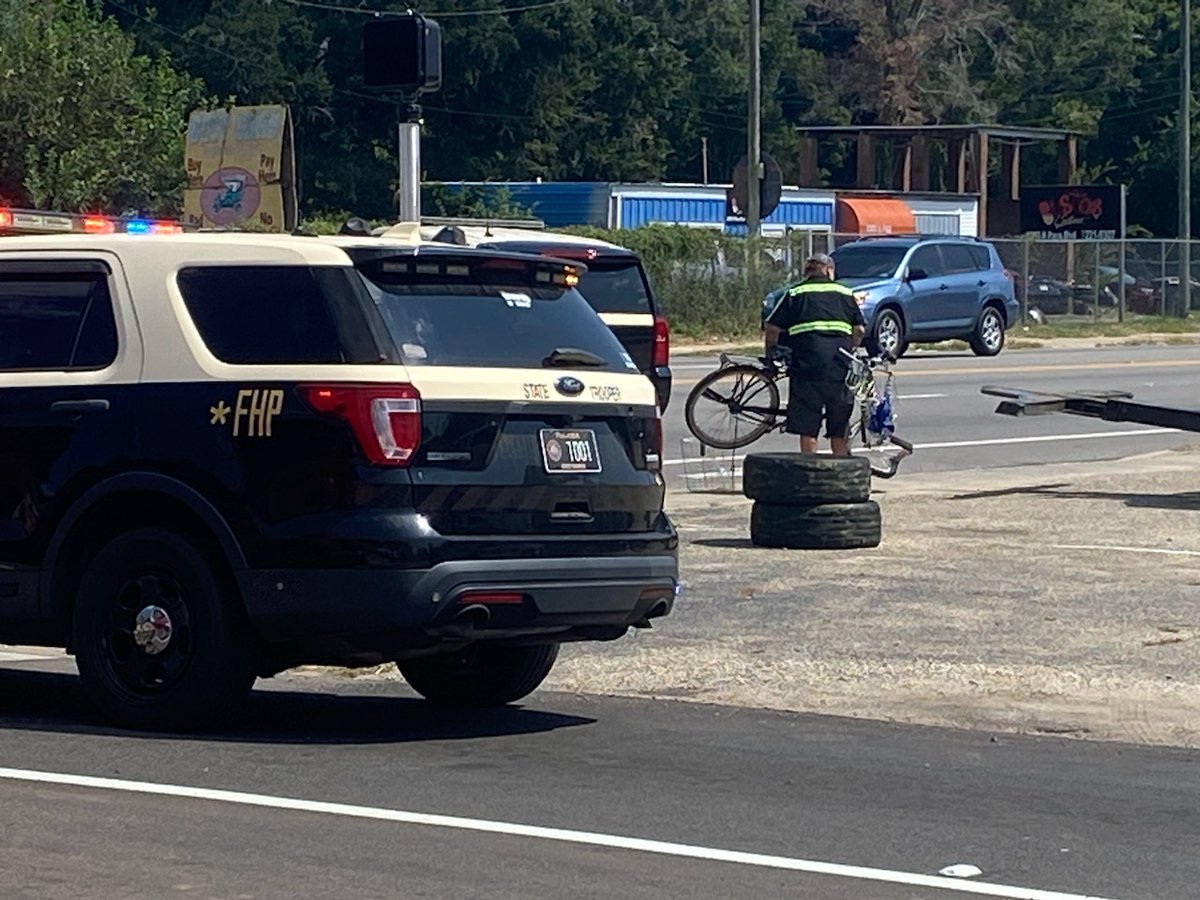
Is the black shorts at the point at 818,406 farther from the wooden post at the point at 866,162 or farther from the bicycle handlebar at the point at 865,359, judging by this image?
the wooden post at the point at 866,162

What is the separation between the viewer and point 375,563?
8297 millimetres

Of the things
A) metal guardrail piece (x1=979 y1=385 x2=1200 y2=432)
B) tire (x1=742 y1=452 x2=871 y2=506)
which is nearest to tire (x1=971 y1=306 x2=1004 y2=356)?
metal guardrail piece (x1=979 y1=385 x2=1200 y2=432)

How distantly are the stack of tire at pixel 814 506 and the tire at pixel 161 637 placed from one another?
20.5ft

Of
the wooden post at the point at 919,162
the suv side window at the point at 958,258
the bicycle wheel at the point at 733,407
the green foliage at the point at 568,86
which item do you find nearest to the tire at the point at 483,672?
the bicycle wheel at the point at 733,407

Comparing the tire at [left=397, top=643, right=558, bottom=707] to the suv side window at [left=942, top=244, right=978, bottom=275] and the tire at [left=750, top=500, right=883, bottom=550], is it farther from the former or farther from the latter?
the suv side window at [left=942, top=244, right=978, bottom=275]

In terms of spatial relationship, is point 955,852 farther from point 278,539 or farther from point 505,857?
point 278,539

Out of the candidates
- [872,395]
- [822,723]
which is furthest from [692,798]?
[872,395]

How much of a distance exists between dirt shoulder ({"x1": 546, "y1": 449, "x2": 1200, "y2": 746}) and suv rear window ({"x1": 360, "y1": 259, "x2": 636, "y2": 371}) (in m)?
1.86

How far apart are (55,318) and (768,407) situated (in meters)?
11.3

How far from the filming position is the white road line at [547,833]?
6.54 m

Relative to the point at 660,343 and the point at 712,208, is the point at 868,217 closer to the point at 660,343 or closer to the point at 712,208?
the point at 712,208

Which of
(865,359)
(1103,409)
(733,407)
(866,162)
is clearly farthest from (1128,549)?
(866,162)

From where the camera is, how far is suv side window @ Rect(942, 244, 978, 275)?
3734cm

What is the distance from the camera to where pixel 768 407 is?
65.2ft
